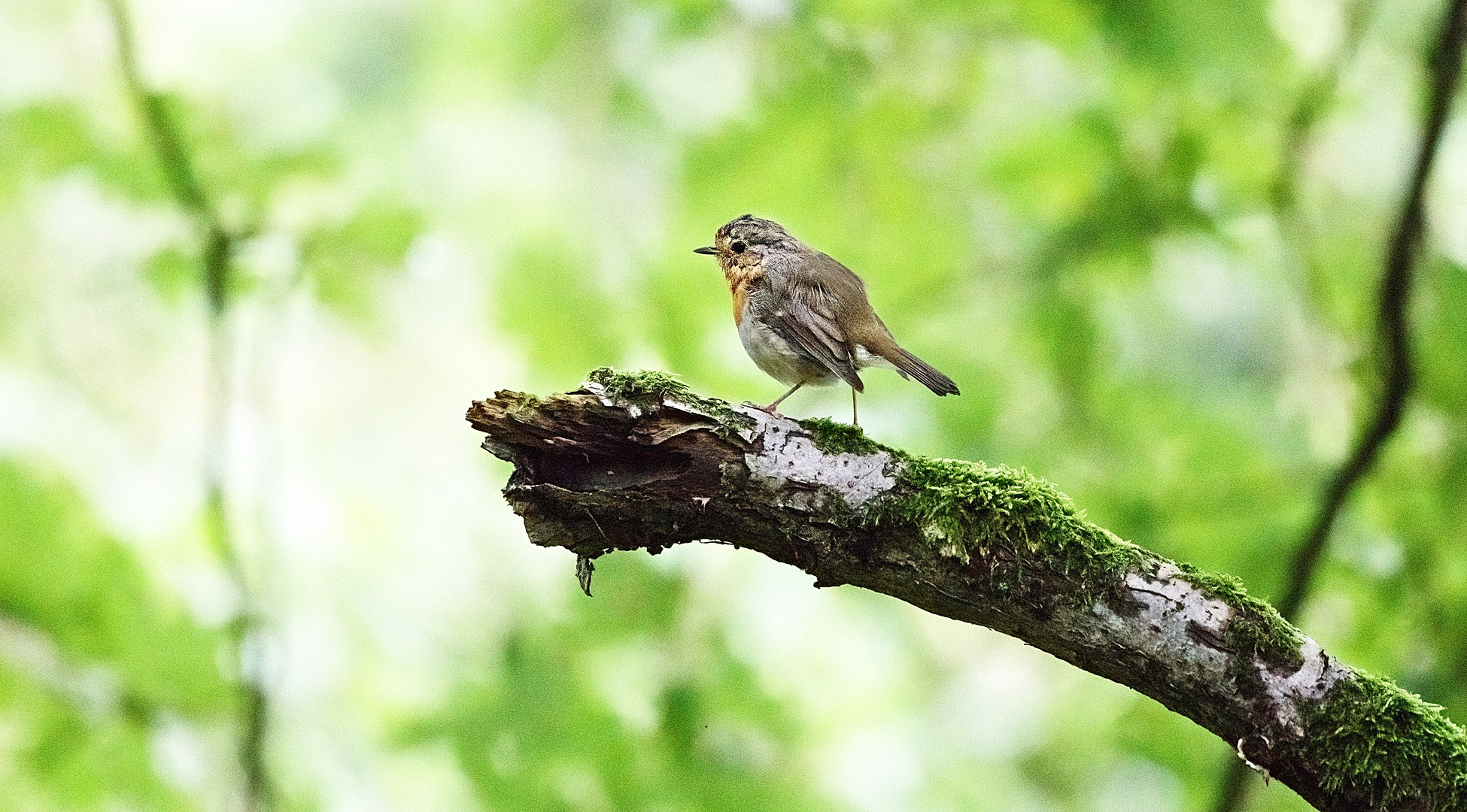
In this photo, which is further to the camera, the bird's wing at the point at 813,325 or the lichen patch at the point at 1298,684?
the bird's wing at the point at 813,325

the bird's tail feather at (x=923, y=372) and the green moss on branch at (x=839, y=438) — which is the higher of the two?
the bird's tail feather at (x=923, y=372)

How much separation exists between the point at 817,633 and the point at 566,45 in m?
4.01

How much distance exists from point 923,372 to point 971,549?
1560mm

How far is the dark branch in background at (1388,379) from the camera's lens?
423 cm

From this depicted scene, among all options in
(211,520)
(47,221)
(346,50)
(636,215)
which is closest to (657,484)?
(211,520)

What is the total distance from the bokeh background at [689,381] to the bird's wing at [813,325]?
112cm

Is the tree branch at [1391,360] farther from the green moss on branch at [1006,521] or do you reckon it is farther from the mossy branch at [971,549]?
the green moss on branch at [1006,521]

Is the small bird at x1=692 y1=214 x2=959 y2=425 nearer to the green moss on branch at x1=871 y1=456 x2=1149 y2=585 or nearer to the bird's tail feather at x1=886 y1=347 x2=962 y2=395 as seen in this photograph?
the bird's tail feather at x1=886 y1=347 x2=962 y2=395

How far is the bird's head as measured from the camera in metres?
4.66

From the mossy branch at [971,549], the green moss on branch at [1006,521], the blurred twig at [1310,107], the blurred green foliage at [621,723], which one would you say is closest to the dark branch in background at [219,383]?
the blurred green foliage at [621,723]

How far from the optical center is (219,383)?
15.3 ft

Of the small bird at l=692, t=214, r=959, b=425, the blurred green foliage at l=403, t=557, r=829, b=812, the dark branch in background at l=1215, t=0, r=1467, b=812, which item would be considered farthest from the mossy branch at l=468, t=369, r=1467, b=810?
the blurred green foliage at l=403, t=557, r=829, b=812

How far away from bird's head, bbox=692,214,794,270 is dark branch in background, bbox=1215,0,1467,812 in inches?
88.7

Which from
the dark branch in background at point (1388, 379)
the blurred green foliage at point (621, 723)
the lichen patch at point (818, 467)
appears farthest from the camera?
the blurred green foliage at point (621, 723)
